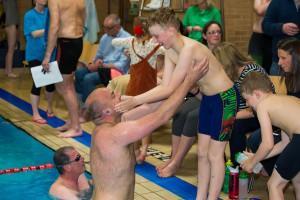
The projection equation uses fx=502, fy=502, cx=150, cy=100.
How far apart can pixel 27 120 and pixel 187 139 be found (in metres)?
2.74

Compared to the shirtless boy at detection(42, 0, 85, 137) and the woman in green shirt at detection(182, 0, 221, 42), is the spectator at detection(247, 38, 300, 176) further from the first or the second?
the shirtless boy at detection(42, 0, 85, 137)

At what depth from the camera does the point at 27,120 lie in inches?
256

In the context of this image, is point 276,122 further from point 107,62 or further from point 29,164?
point 107,62

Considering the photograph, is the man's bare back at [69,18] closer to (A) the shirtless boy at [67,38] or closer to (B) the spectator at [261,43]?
(A) the shirtless boy at [67,38]

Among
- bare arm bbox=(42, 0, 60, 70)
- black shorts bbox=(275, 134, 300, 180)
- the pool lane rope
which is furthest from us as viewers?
bare arm bbox=(42, 0, 60, 70)

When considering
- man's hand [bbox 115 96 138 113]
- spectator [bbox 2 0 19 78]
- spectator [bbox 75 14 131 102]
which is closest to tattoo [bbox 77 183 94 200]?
man's hand [bbox 115 96 138 113]

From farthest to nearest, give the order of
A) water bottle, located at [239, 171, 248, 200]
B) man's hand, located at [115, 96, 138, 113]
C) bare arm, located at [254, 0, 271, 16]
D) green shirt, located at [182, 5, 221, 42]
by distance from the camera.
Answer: green shirt, located at [182, 5, 221, 42] → bare arm, located at [254, 0, 271, 16] → water bottle, located at [239, 171, 248, 200] → man's hand, located at [115, 96, 138, 113]

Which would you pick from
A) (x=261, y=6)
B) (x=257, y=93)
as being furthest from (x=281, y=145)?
(x=261, y=6)

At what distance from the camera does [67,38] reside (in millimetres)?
5590

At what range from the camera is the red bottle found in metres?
3.94

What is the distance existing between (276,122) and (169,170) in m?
1.46

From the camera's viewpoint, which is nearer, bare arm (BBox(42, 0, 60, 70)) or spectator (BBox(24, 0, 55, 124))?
bare arm (BBox(42, 0, 60, 70))

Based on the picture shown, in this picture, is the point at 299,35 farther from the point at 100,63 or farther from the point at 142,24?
the point at 100,63

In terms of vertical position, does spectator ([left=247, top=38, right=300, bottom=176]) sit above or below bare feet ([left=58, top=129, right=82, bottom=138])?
above
